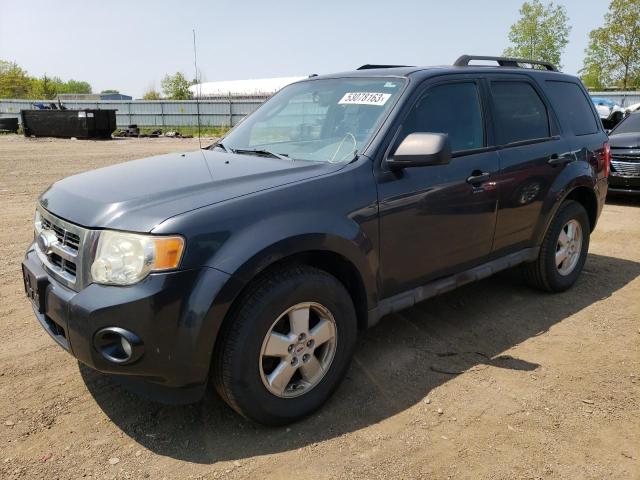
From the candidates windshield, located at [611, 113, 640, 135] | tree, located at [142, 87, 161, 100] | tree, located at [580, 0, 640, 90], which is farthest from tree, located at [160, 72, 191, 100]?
windshield, located at [611, 113, 640, 135]

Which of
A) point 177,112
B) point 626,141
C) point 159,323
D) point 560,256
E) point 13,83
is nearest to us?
point 159,323

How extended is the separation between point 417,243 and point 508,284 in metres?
2.13

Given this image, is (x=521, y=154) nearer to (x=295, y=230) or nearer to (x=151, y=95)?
(x=295, y=230)

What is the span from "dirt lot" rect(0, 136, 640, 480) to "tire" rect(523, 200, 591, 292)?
14.5 inches

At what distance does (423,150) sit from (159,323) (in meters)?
1.63

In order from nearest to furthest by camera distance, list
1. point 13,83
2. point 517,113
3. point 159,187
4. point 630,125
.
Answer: point 159,187 → point 517,113 → point 630,125 → point 13,83

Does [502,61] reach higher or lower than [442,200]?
higher

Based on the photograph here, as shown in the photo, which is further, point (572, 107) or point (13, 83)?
point (13, 83)

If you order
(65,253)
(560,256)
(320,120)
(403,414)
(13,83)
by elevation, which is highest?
(13,83)

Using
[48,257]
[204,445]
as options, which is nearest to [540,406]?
[204,445]

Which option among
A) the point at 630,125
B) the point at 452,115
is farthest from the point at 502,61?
the point at 630,125

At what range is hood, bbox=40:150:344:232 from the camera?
8.39 feet

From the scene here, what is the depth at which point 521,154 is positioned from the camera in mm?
4121

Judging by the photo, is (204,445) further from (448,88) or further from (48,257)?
(448,88)
